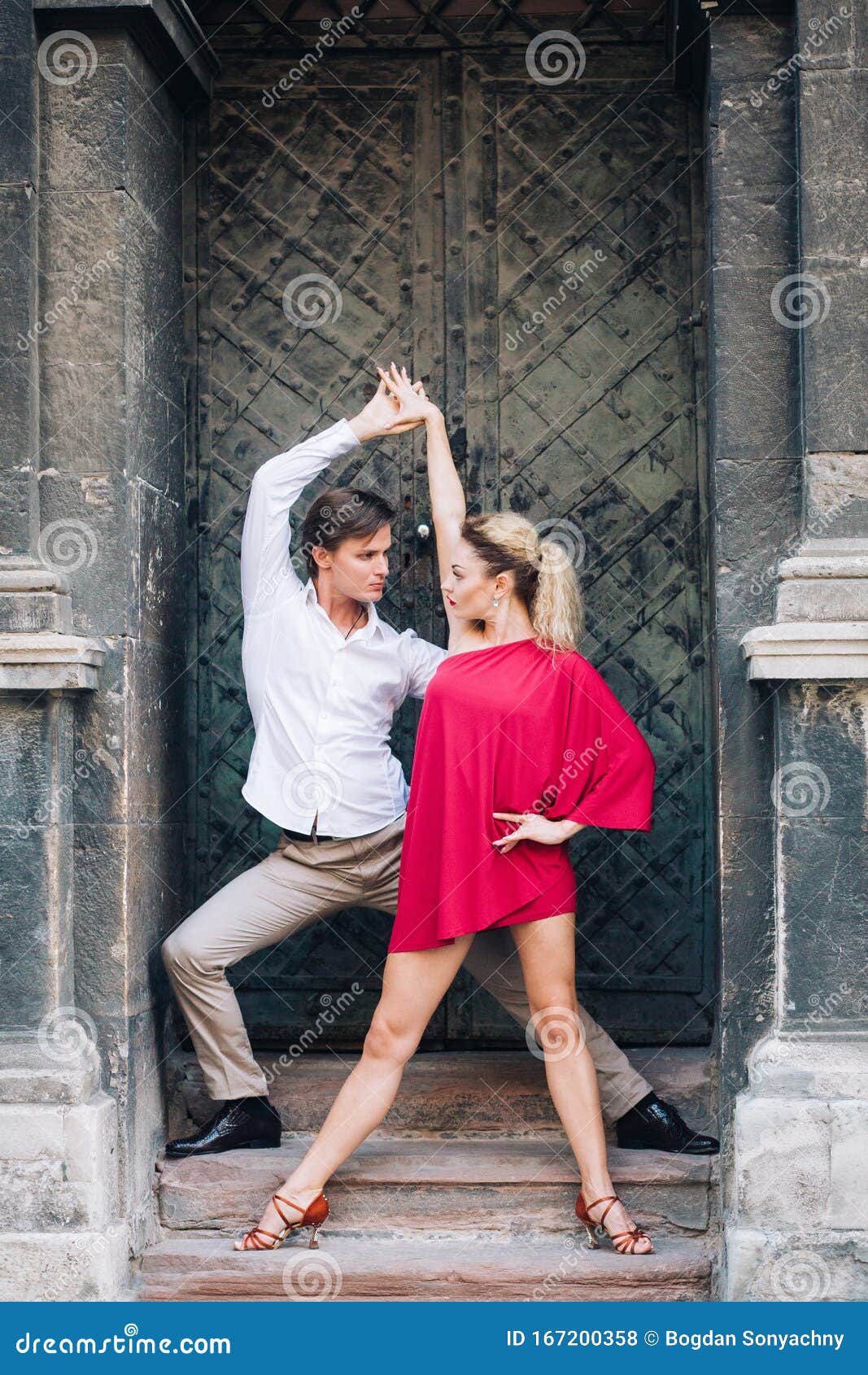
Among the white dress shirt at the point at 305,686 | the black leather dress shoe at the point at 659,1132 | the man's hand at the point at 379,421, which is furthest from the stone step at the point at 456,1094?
the man's hand at the point at 379,421

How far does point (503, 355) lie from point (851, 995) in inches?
91.6

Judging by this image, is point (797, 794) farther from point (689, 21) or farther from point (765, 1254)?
point (689, 21)

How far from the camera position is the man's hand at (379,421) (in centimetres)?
429

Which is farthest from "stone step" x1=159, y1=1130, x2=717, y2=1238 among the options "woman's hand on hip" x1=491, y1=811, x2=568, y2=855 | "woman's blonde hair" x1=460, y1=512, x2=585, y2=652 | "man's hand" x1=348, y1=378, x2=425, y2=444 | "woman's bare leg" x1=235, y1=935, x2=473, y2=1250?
"man's hand" x1=348, y1=378, x2=425, y2=444

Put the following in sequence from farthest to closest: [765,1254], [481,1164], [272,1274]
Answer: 1. [481,1164]
2. [272,1274]
3. [765,1254]

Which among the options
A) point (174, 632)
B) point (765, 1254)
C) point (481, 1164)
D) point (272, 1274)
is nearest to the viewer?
point (765, 1254)

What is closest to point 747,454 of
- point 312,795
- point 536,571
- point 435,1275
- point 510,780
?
point 536,571

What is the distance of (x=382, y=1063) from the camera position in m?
→ 4.04

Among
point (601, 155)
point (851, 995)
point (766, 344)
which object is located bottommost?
point (851, 995)

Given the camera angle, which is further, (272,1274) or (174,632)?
(174,632)

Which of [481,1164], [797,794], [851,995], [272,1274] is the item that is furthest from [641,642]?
[272,1274]

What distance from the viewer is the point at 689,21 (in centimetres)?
445

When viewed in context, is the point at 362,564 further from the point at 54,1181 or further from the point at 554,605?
the point at 54,1181

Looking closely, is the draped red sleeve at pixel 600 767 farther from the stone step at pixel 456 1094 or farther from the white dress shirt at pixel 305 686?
the stone step at pixel 456 1094
